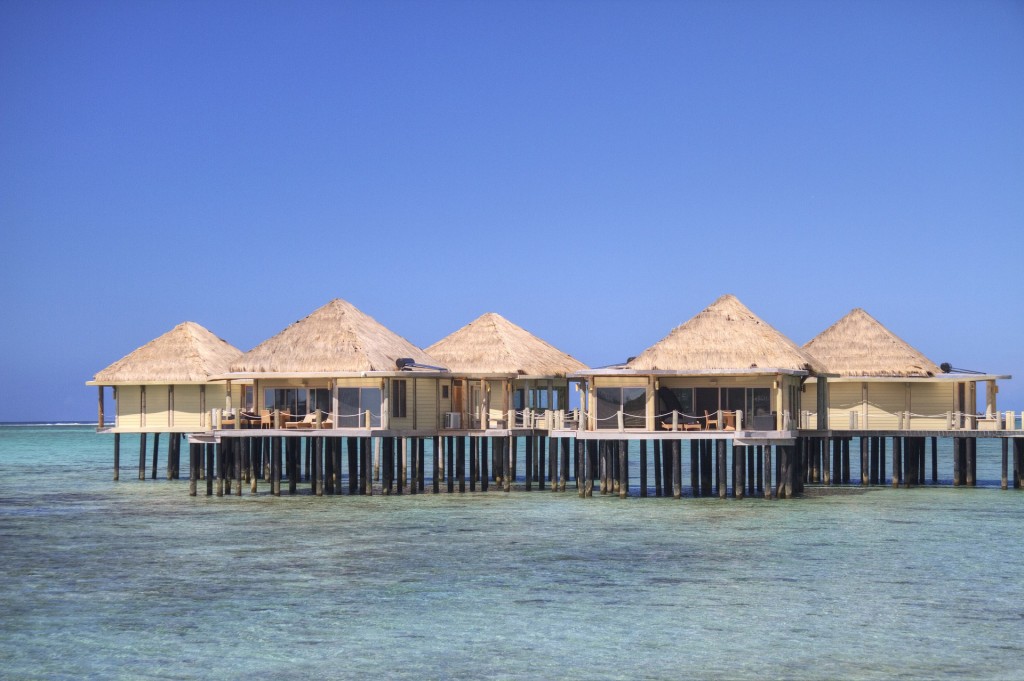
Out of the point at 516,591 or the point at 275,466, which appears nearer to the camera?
the point at 516,591

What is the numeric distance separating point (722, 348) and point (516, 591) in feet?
56.6

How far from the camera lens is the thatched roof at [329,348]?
40.6 meters

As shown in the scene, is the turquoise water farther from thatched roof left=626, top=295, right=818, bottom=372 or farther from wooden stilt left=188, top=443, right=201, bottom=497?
wooden stilt left=188, top=443, right=201, bottom=497

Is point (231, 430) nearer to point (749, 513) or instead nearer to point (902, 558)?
point (749, 513)

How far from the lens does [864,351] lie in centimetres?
4725

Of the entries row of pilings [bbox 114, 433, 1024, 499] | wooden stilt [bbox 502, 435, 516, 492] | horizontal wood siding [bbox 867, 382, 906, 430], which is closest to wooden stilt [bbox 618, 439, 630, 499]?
row of pilings [bbox 114, 433, 1024, 499]

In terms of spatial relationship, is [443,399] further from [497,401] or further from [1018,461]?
[1018,461]

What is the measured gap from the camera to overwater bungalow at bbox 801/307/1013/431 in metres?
45.7

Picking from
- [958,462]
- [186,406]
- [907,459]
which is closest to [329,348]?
[186,406]

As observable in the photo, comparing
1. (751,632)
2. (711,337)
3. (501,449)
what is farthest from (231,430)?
(751,632)

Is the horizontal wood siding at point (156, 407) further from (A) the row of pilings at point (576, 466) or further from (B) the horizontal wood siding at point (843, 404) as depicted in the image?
(B) the horizontal wood siding at point (843, 404)

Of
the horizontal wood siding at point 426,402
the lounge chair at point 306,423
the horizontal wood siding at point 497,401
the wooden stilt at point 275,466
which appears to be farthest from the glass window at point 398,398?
the horizontal wood siding at point 497,401

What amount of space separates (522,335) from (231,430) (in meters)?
13.4

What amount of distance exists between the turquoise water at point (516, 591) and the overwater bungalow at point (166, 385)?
970 centimetres
